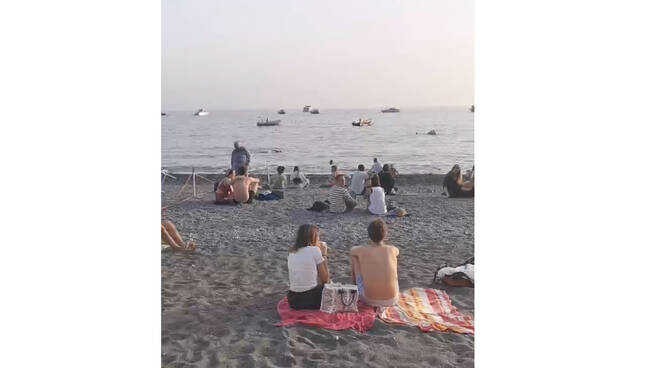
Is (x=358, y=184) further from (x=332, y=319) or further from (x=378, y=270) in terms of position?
(x=332, y=319)

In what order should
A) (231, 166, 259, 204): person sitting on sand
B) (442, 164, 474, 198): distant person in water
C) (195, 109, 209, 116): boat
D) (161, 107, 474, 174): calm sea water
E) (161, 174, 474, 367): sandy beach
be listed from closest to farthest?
(161, 174, 474, 367): sandy beach
(231, 166, 259, 204): person sitting on sand
(442, 164, 474, 198): distant person in water
(161, 107, 474, 174): calm sea water
(195, 109, 209, 116): boat

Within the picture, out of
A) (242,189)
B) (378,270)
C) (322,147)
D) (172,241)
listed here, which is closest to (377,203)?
(242,189)

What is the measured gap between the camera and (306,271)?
354 cm

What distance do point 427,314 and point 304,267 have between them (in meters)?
0.80

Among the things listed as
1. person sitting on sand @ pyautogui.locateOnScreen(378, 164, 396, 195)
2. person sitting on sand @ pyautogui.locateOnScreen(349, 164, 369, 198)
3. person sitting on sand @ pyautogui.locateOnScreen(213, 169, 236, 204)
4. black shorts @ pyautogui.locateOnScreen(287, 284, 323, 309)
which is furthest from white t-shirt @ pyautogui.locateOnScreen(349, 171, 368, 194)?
black shorts @ pyautogui.locateOnScreen(287, 284, 323, 309)

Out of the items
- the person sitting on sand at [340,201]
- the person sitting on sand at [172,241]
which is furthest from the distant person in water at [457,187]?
the person sitting on sand at [172,241]

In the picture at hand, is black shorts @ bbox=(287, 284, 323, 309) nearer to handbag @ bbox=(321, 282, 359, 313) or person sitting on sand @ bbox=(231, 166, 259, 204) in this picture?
handbag @ bbox=(321, 282, 359, 313)

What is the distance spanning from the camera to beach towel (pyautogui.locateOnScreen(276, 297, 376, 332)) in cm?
332

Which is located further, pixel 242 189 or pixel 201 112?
pixel 201 112

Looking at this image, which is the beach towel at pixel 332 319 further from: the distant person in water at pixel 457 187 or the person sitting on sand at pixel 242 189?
the distant person in water at pixel 457 187
